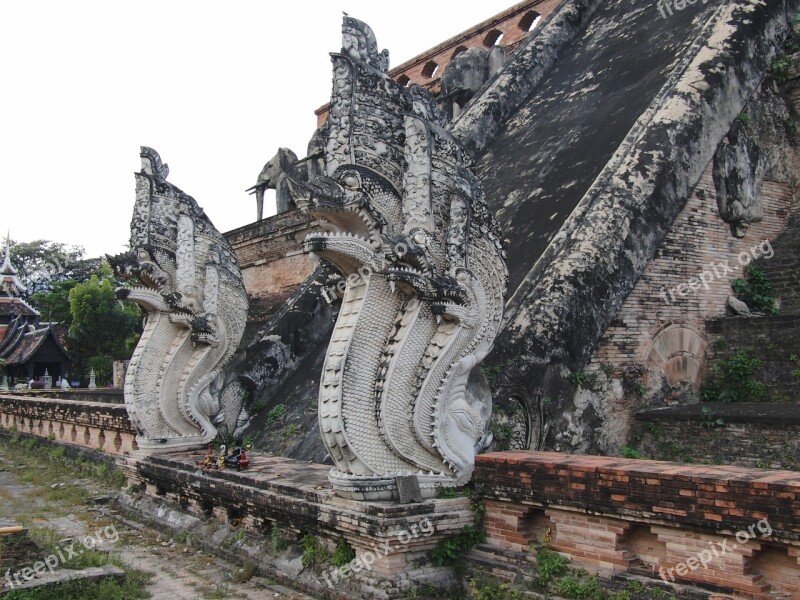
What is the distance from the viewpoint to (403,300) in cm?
492

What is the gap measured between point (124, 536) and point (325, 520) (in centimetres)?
305

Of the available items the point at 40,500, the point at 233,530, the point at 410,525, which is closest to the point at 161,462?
the point at 233,530

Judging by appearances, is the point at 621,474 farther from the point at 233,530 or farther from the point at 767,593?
the point at 233,530

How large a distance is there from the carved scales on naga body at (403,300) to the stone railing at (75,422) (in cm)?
488

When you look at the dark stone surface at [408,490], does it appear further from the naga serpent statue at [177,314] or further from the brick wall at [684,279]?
the naga serpent statue at [177,314]

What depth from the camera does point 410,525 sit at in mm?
4281

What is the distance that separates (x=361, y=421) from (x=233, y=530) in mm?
1875

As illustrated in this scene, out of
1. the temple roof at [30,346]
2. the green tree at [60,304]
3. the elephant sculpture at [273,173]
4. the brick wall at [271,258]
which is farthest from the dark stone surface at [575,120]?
the green tree at [60,304]

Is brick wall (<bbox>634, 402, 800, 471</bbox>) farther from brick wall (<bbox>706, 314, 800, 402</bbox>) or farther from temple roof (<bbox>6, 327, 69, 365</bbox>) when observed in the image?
temple roof (<bbox>6, 327, 69, 365</bbox>)

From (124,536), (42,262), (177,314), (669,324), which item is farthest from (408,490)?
(42,262)

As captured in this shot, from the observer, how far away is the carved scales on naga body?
15.2 feet

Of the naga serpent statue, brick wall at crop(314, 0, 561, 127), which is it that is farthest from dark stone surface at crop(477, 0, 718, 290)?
brick wall at crop(314, 0, 561, 127)

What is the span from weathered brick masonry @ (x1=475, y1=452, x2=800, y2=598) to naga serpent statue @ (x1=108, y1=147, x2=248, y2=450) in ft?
13.7

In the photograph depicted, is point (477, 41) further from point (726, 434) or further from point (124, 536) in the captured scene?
point (124, 536)
